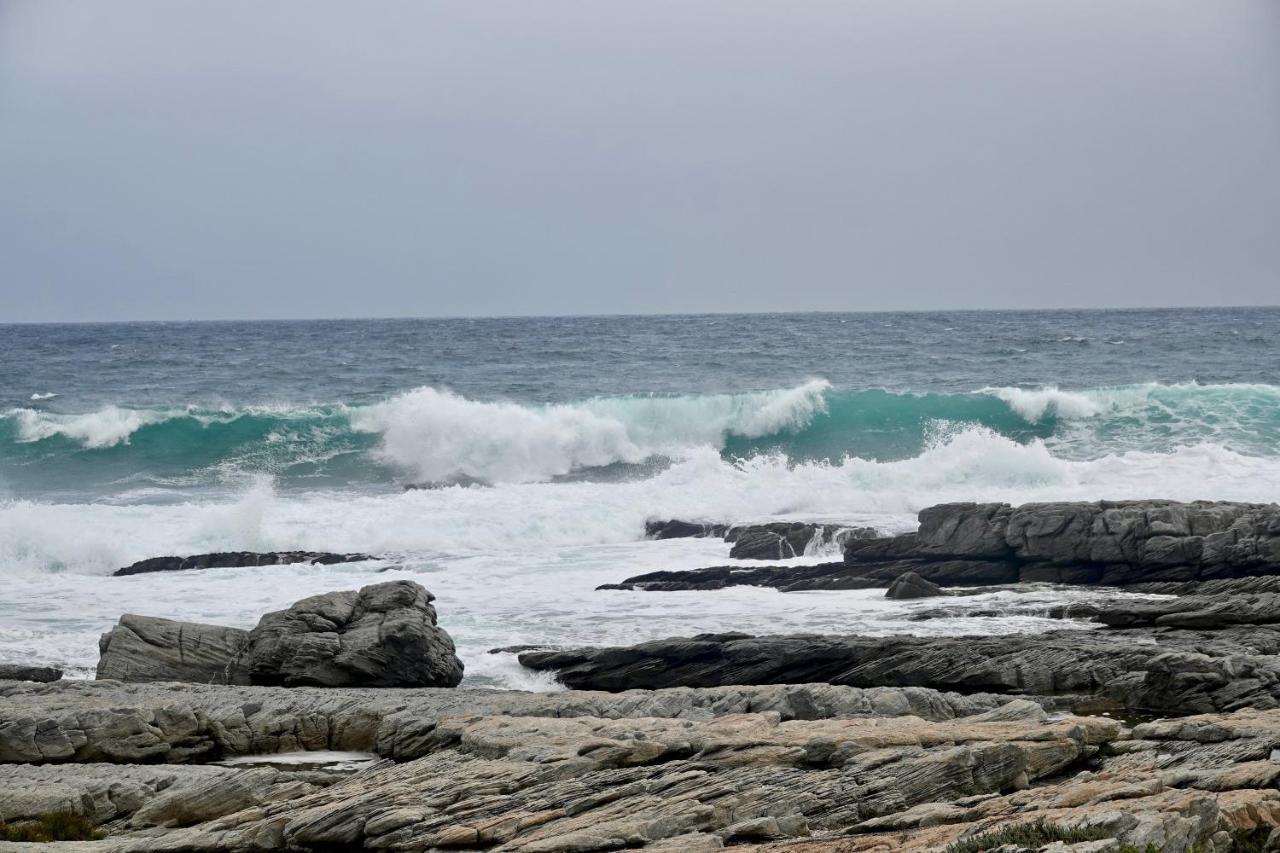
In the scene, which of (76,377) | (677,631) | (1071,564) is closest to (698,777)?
(677,631)

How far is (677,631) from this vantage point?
787 inches

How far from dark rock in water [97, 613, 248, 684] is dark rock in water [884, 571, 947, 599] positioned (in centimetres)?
1047

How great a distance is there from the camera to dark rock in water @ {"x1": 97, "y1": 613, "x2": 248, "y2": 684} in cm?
1716

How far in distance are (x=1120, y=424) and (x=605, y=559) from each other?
24.8m

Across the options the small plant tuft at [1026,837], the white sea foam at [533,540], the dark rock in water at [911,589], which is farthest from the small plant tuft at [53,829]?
the dark rock in water at [911,589]

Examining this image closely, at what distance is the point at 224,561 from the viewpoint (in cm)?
2638

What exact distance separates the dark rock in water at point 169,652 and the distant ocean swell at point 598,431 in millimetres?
21764

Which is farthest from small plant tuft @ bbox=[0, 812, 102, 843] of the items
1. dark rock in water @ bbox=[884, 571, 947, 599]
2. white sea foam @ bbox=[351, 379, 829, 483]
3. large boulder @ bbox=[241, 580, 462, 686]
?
white sea foam @ bbox=[351, 379, 829, 483]

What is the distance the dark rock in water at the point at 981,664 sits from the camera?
15141mm

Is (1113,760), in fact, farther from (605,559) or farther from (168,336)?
(168,336)

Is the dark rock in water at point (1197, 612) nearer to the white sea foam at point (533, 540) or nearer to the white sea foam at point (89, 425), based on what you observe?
the white sea foam at point (533, 540)

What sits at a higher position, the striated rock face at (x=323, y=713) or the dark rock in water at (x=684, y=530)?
the striated rock face at (x=323, y=713)

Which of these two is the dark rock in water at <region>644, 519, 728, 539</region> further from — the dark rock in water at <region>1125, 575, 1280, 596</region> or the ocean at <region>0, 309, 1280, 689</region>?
the dark rock in water at <region>1125, 575, 1280, 596</region>

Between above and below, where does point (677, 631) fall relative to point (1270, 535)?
below
